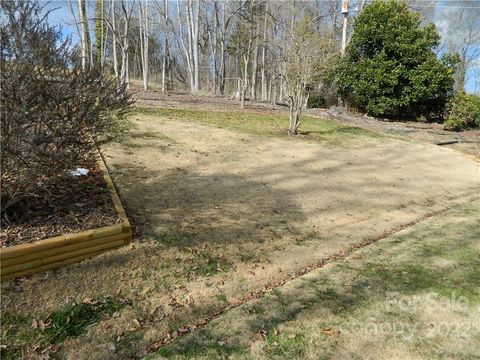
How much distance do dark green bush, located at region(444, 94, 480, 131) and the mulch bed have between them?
37.8 feet

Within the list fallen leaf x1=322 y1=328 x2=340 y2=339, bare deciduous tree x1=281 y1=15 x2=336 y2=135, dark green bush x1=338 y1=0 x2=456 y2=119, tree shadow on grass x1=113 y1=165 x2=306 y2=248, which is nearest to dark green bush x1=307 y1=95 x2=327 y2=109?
dark green bush x1=338 y1=0 x2=456 y2=119

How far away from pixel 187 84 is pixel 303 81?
75.9 ft

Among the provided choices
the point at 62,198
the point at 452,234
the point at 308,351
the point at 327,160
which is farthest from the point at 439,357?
the point at 327,160

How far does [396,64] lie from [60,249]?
40.3 ft

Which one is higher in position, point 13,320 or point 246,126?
point 246,126

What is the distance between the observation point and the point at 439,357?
2129 mm

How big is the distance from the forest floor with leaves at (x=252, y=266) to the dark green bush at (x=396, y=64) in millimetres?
6822

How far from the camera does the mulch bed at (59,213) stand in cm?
262

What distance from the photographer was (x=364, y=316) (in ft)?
8.11

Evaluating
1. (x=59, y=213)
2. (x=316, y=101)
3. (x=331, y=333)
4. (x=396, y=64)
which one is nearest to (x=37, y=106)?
(x=59, y=213)

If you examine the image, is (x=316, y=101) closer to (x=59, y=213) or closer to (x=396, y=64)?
(x=396, y=64)

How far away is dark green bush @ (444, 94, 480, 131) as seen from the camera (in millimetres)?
11359

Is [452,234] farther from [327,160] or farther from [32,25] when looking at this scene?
[32,25]

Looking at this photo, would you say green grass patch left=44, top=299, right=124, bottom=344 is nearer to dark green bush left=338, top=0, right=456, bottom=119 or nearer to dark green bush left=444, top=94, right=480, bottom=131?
dark green bush left=338, top=0, right=456, bottom=119
